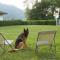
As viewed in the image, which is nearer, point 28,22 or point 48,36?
point 48,36

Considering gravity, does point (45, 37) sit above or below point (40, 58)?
above

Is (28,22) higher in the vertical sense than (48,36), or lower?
lower

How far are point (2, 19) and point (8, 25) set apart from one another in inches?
55.2

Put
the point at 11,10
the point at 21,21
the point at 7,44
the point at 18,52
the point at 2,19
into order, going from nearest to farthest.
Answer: the point at 18,52 → the point at 7,44 → the point at 11,10 → the point at 2,19 → the point at 21,21

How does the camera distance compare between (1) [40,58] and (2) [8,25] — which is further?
(2) [8,25]

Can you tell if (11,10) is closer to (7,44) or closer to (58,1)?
(7,44)

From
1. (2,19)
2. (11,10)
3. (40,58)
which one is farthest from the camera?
(2,19)

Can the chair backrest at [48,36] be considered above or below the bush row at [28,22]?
above

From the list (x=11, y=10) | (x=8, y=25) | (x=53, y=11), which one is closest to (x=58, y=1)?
(x=53, y=11)

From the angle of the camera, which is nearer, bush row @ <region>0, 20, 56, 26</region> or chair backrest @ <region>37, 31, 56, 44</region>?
chair backrest @ <region>37, 31, 56, 44</region>

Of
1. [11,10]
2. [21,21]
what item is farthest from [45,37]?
[21,21]

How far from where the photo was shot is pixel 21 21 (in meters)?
26.5

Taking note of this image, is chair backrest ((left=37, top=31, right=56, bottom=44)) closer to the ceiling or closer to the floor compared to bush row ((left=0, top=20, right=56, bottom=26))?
closer to the ceiling

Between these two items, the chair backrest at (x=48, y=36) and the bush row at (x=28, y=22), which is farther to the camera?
the bush row at (x=28, y=22)
